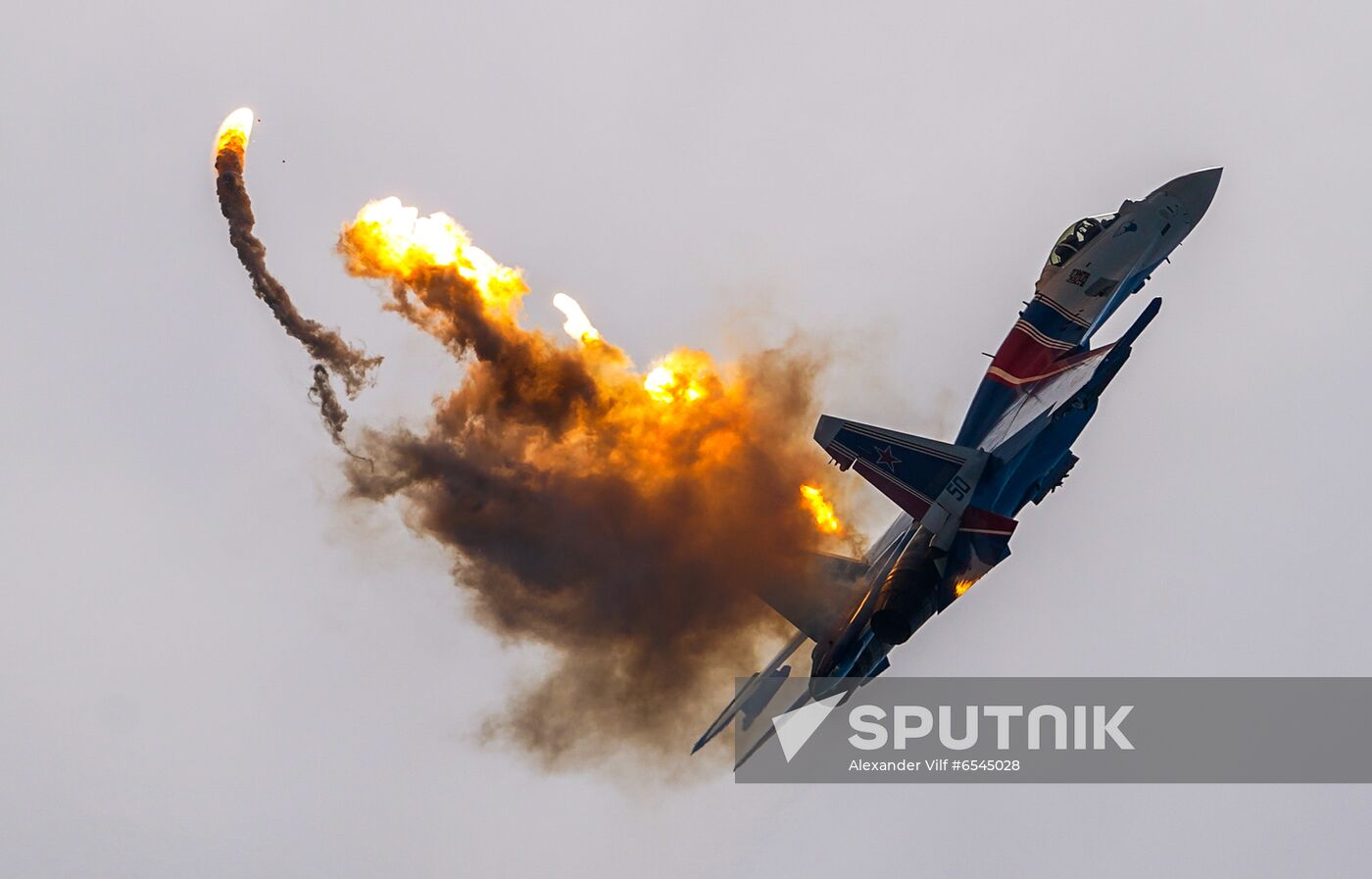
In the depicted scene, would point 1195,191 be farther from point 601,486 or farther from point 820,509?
point 601,486

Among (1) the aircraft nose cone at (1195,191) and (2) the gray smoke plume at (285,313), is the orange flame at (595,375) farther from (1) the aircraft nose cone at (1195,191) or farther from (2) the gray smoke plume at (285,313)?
(1) the aircraft nose cone at (1195,191)

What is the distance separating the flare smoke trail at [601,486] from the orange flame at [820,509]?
48 millimetres

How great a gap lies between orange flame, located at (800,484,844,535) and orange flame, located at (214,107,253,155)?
53.6ft

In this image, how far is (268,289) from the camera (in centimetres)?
4422

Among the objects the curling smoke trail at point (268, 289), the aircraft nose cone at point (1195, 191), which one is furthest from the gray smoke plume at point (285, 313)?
the aircraft nose cone at point (1195, 191)

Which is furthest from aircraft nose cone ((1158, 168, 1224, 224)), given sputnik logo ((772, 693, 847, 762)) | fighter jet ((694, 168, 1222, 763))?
sputnik logo ((772, 693, 847, 762))

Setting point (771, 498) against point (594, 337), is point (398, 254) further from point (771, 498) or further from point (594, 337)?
point (771, 498)

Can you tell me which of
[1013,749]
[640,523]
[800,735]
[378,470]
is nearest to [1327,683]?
[1013,749]

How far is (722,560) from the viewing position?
4384 cm

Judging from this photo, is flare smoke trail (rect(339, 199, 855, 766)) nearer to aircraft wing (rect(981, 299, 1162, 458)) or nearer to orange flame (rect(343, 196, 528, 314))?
orange flame (rect(343, 196, 528, 314))

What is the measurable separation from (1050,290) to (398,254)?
16.4 m

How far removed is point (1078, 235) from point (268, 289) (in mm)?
20184

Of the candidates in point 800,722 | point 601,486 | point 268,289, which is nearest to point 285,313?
point 268,289

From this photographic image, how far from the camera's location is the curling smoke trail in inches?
1702
